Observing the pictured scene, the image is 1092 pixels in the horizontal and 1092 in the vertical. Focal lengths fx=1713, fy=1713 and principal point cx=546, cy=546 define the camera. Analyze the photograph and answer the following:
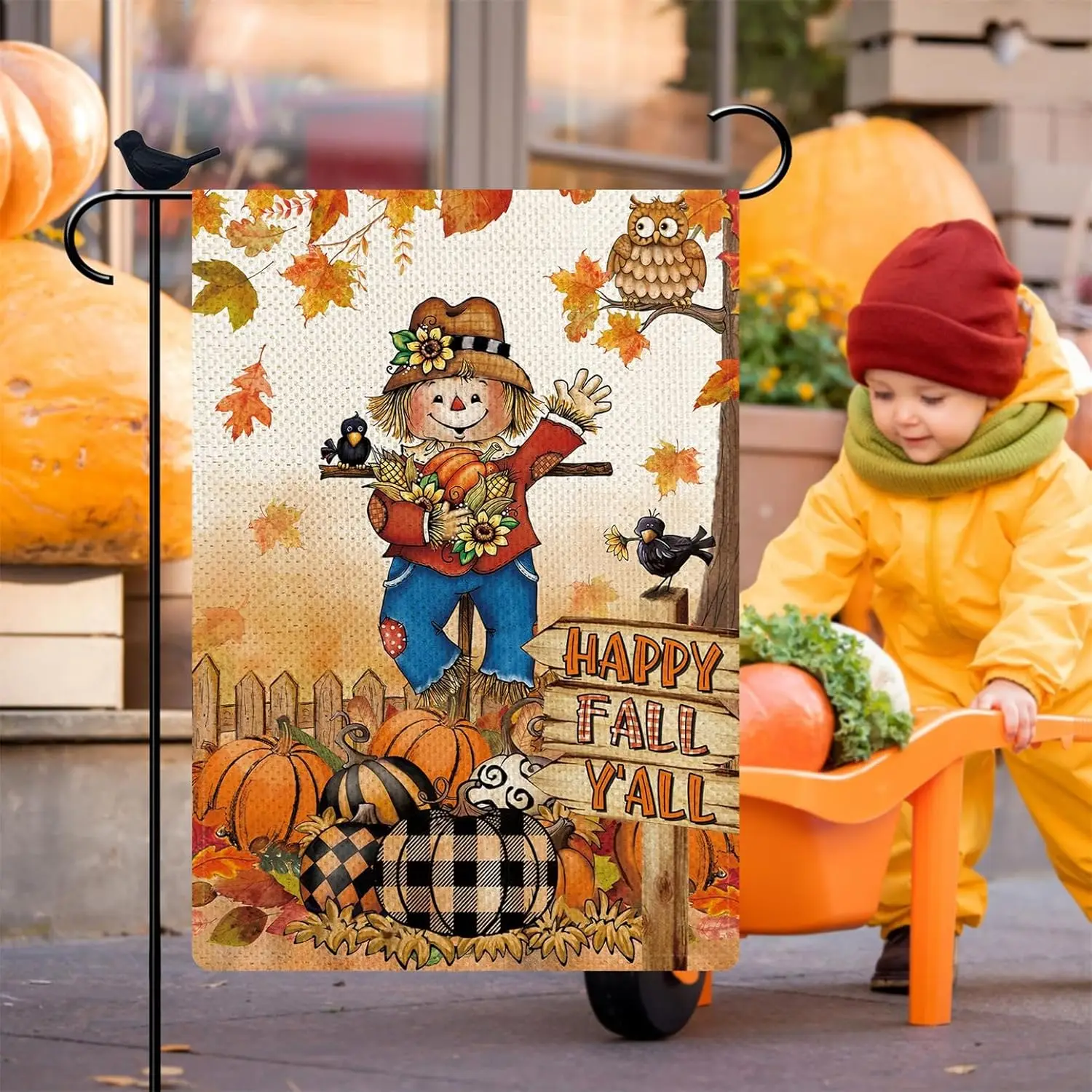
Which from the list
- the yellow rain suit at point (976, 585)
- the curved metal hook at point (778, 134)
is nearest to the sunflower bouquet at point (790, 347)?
the yellow rain suit at point (976, 585)

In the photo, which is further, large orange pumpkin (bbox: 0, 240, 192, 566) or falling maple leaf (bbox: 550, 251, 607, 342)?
large orange pumpkin (bbox: 0, 240, 192, 566)

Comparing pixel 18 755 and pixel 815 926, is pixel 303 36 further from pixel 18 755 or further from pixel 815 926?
pixel 815 926

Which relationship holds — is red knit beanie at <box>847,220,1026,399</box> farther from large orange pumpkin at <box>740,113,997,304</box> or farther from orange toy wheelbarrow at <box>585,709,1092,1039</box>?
large orange pumpkin at <box>740,113,997,304</box>

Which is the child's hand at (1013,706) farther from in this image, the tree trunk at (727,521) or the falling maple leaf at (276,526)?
the falling maple leaf at (276,526)

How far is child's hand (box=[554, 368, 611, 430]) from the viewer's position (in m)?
2.18

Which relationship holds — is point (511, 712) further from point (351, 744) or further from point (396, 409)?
point (396, 409)

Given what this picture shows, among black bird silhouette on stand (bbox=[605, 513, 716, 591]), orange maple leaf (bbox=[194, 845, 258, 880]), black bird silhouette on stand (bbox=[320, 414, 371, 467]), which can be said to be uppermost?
black bird silhouette on stand (bbox=[320, 414, 371, 467])

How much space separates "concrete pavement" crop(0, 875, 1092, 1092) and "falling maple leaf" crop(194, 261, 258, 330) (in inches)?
47.7

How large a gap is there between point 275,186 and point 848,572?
2772 millimetres

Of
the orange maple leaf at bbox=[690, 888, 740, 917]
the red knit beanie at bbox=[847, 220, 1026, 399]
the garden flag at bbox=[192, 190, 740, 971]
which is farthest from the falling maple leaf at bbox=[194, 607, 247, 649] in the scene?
the red knit beanie at bbox=[847, 220, 1026, 399]

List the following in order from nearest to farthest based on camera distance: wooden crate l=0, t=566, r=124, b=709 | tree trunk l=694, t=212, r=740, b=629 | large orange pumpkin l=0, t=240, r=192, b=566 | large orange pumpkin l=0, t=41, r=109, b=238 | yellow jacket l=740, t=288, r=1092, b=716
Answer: tree trunk l=694, t=212, r=740, b=629 → yellow jacket l=740, t=288, r=1092, b=716 → large orange pumpkin l=0, t=41, r=109, b=238 → large orange pumpkin l=0, t=240, r=192, b=566 → wooden crate l=0, t=566, r=124, b=709

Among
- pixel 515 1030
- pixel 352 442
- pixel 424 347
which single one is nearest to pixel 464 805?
pixel 352 442

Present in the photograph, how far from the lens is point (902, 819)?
3543mm

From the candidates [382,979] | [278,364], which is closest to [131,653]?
[382,979]
